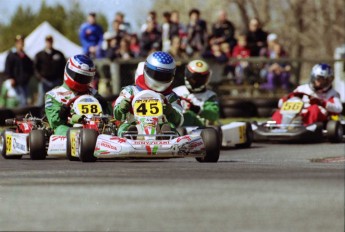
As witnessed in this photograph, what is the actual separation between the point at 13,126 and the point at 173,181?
5616 millimetres

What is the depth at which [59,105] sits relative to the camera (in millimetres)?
12164

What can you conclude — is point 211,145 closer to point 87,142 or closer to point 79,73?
point 87,142

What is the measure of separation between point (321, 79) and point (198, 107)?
272 cm

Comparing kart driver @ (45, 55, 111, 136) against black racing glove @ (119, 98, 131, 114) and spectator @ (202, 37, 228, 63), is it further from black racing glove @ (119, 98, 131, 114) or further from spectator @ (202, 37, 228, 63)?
spectator @ (202, 37, 228, 63)

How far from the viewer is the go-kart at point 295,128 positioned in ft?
50.8

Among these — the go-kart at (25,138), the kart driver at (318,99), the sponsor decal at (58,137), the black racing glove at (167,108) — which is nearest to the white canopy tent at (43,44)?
the kart driver at (318,99)


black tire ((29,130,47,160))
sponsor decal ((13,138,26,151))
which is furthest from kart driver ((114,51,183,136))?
sponsor decal ((13,138,26,151))

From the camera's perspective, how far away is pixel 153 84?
11258 millimetres

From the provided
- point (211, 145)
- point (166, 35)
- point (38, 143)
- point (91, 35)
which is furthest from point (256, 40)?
point (211, 145)

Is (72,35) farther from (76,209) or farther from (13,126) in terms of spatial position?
(76,209)

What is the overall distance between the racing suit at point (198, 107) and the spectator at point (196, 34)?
610cm

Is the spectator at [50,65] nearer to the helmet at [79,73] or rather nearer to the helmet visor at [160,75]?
the helmet at [79,73]

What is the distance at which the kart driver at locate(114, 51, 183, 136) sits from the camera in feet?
36.3

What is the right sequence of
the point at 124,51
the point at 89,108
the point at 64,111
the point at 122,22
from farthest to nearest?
the point at 122,22 < the point at 124,51 < the point at 64,111 < the point at 89,108
